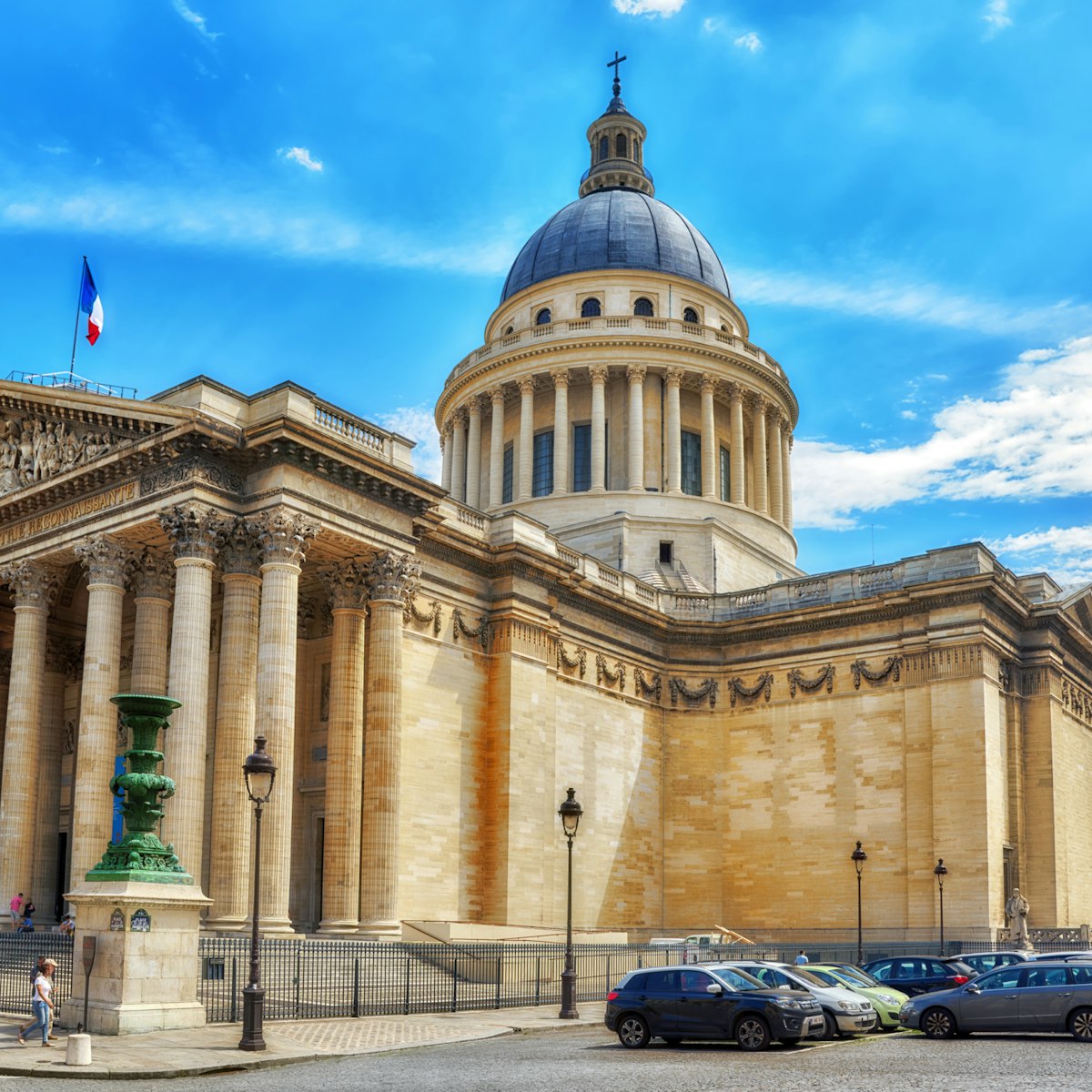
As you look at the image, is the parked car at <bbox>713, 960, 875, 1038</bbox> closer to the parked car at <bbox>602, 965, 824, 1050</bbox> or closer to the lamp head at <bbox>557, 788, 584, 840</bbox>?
the parked car at <bbox>602, 965, 824, 1050</bbox>

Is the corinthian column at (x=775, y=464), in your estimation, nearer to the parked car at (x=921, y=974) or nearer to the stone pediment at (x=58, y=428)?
the stone pediment at (x=58, y=428)

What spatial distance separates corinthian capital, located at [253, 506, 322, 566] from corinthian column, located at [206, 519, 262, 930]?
517 mm

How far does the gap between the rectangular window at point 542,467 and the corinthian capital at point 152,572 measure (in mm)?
25309

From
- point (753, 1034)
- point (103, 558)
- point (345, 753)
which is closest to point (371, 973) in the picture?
point (345, 753)

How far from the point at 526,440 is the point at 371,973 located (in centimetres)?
3300

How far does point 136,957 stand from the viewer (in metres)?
21.6

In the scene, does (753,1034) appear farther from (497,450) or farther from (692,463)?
(497,450)

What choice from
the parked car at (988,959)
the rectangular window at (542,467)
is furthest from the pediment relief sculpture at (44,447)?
the rectangular window at (542,467)

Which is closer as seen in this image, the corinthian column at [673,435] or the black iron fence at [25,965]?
the black iron fence at [25,965]

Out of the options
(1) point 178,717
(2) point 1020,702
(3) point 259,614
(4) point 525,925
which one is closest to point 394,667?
(3) point 259,614

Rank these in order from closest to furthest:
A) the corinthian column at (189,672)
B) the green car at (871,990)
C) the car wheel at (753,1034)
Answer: the car wheel at (753,1034)
the green car at (871,990)
the corinthian column at (189,672)

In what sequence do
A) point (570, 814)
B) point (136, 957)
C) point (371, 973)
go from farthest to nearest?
point (371, 973) < point (570, 814) < point (136, 957)

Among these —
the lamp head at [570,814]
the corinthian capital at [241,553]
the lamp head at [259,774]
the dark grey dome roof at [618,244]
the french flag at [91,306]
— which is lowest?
the lamp head at [570,814]

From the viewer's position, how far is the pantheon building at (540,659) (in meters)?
33.1
